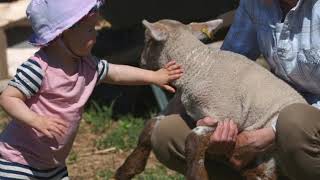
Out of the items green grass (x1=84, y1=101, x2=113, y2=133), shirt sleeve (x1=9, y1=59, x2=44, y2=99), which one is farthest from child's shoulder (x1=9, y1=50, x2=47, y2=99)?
green grass (x1=84, y1=101, x2=113, y2=133)

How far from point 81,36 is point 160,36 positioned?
0.40 m

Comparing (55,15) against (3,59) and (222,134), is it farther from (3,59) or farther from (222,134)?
(3,59)

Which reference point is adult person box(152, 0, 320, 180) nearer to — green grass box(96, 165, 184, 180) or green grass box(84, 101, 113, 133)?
green grass box(96, 165, 184, 180)

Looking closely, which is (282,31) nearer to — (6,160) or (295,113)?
(295,113)

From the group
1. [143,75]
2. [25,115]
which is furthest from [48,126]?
[143,75]

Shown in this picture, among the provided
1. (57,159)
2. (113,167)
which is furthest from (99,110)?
(57,159)

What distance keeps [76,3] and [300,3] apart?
90 centimetres

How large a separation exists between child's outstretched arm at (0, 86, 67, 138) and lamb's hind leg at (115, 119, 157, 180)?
0.61 metres

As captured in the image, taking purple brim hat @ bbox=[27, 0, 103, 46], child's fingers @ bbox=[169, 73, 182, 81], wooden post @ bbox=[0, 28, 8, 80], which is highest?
purple brim hat @ bbox=[27, 0, 103, 46]

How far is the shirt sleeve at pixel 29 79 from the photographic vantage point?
306 cm

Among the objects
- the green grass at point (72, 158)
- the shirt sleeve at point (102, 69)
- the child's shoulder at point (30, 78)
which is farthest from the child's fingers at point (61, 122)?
the green grass at point (72, 158)

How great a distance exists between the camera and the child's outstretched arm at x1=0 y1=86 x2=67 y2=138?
2996 millimetres

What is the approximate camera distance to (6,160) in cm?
322

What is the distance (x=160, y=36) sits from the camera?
11.0ft
